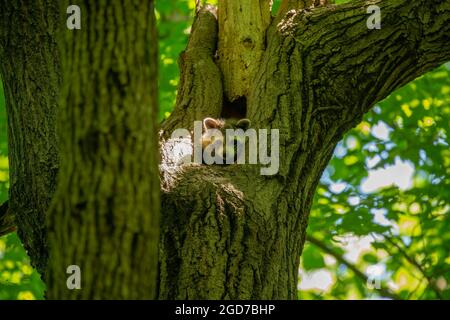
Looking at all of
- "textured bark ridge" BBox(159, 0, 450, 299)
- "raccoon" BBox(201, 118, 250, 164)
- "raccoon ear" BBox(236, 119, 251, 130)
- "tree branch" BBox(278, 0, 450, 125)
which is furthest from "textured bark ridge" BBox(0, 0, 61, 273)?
"tree branch" BBox(278, 0, 450, 125)

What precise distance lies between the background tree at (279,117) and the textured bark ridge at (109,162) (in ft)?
3.05

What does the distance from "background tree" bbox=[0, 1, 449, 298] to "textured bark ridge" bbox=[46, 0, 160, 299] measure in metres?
0.93

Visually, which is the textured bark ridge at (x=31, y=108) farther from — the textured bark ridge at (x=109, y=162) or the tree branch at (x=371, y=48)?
the tree branch at (x=371, y=48)

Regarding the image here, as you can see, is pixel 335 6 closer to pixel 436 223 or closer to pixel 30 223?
pixel 30 223

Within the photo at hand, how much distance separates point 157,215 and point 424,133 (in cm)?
593

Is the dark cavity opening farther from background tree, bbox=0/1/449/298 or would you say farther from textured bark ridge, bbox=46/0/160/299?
textured bark ridge, bbox=46/0/160/299

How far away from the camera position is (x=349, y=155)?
28.3 feet

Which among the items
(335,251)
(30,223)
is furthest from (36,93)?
(335,251)

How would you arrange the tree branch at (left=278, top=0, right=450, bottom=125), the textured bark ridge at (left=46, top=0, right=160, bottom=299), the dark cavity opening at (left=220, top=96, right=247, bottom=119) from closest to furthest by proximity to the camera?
the textured bark ridge at (left=46, top=0, right=160, bottom=299) < the tree branch at (left=278, top=0, right=450, bottom=125) < the dark cavity opening at (left=220, top=96, right=247, bottom=119)

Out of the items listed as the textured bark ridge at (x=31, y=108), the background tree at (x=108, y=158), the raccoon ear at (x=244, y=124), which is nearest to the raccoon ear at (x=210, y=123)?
the raccoon ear at (x=244, y=124)

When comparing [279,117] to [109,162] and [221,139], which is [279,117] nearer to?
[221,139]

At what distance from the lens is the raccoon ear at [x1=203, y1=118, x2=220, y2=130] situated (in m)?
5.00

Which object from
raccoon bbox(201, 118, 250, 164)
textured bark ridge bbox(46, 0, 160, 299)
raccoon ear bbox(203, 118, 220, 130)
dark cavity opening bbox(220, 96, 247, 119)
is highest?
dark cavity opening bbox(220, 96, 247, 119)

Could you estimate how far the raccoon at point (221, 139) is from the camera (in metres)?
4.54
